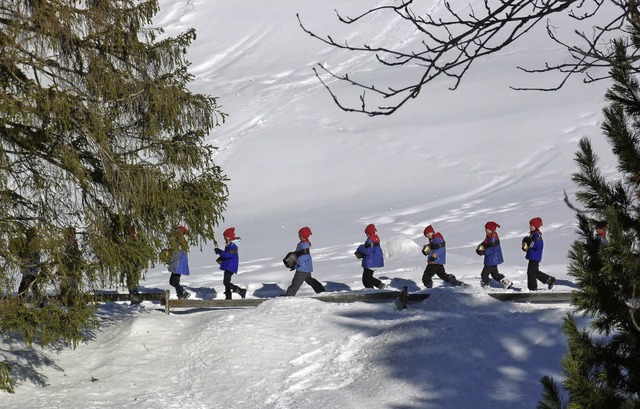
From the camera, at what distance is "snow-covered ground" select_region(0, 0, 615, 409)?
12742mm

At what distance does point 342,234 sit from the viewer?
86.0 ft

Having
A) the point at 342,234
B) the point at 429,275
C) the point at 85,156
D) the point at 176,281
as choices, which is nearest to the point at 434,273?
the point at 429,275

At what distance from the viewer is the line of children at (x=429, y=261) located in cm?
1661

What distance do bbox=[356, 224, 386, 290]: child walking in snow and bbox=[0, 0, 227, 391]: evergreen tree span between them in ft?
14.2

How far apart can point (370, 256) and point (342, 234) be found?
28.2 ft

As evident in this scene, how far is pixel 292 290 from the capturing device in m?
17.0

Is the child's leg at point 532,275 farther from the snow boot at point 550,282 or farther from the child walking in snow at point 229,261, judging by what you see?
the child walking in snow at point 229,261

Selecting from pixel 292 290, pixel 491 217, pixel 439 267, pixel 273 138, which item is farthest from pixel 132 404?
pixel 273 138

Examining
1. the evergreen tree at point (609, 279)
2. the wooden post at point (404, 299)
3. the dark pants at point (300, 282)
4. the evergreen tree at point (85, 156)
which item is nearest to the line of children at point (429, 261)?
the dark pants at point (300, 282)

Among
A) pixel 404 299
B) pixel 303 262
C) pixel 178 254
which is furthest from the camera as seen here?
pixel 303 262

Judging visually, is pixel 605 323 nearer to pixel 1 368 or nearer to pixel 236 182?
pixel 1 368

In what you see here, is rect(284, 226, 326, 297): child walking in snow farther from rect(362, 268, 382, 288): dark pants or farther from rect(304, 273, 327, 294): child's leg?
rect(362, 268, 382, 288): dark pants

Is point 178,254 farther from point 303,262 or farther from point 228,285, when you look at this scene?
point 303,262

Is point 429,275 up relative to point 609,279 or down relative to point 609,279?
down
